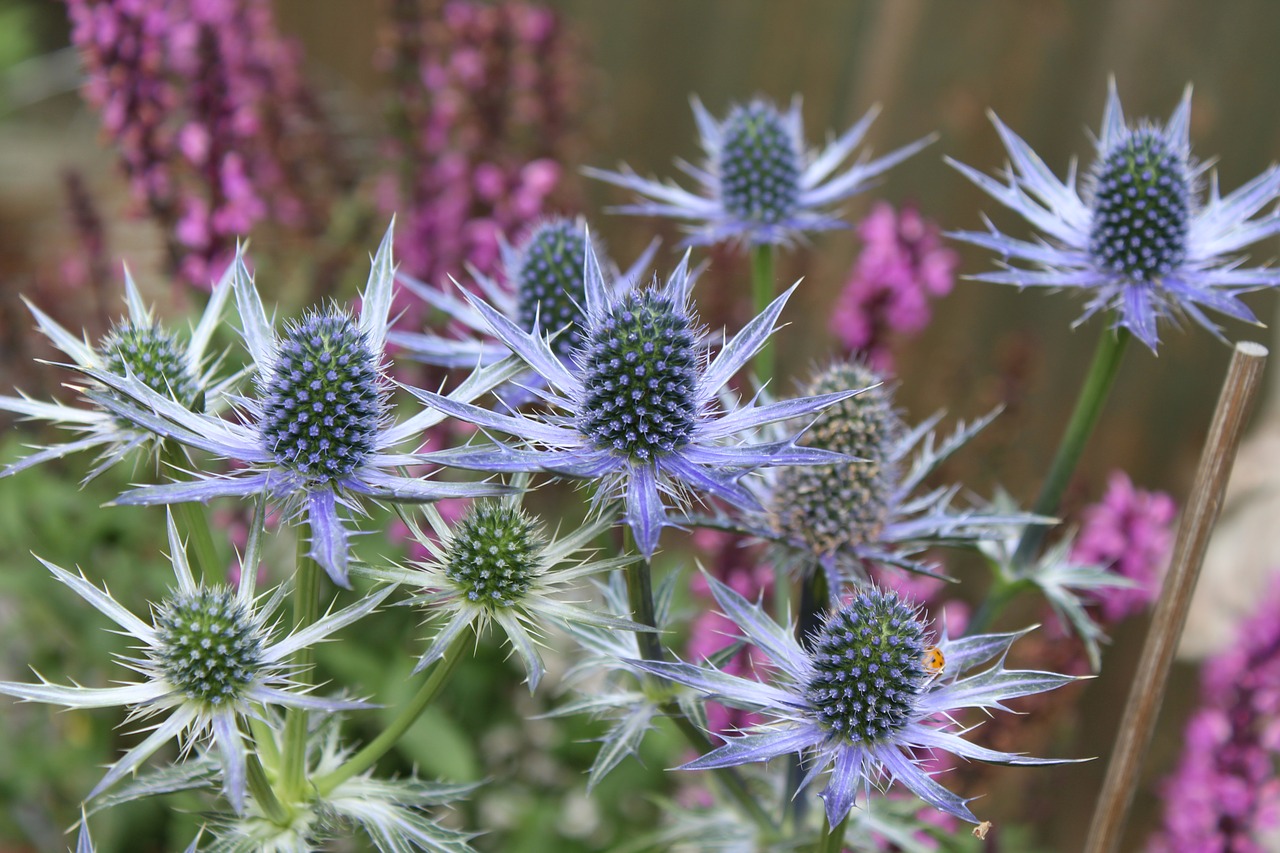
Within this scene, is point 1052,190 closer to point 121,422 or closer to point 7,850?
point 121,422

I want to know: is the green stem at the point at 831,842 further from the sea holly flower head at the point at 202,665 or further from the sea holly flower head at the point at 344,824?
the sea holly flower head at the point at 202,665

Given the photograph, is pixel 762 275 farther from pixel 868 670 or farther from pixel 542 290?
pixel 868 670

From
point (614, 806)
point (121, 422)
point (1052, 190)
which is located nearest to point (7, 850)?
point (614, 806)

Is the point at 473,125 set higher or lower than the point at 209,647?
higher

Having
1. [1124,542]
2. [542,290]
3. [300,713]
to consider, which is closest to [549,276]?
[542,290]

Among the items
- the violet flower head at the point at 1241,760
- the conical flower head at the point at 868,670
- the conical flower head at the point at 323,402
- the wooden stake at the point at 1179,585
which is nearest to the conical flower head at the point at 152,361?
the conical flower head at the point at 323,402
